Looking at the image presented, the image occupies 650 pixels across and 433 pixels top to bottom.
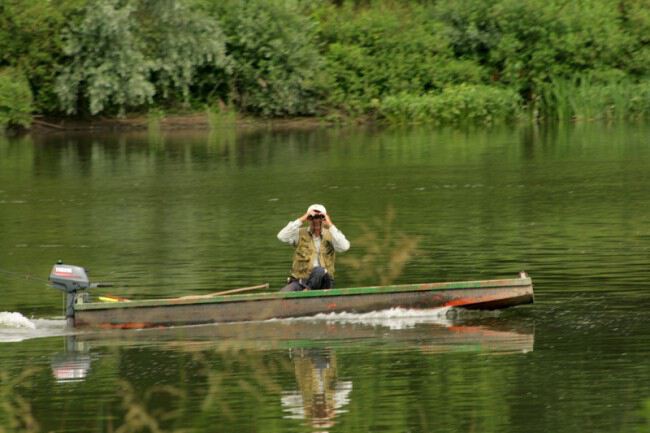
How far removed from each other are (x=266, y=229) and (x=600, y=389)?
50.0 feet

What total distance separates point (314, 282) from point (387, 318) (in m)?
1.10

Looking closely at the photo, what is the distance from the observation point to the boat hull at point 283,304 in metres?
20.3

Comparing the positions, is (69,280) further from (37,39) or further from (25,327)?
(37,39)

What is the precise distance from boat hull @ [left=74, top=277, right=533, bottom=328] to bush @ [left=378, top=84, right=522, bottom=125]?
3783cm

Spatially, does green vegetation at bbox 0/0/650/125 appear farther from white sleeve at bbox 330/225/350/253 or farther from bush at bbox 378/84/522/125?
white sleeve at bbox 330/225/350/253

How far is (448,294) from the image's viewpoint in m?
20.5

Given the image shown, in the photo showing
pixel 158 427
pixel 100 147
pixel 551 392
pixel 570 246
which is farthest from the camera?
pixel 100 147

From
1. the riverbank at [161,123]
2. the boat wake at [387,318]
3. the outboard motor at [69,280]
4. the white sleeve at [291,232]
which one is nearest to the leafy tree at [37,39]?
the riverbank at [161,123]

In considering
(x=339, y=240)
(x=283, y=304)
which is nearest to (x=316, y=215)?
(x=339, y=240)

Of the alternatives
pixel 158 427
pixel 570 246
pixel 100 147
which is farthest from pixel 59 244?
pixel 100 147

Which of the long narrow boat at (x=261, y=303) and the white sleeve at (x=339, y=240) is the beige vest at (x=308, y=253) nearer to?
the white sleeve at (x=339, y=240)

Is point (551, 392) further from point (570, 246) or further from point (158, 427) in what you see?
point (570, 246)

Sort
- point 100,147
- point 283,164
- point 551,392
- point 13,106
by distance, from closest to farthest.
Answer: point 551,392
point 283,164
point 100,147
point 13,106

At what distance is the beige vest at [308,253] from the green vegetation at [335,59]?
3618 centimetres
